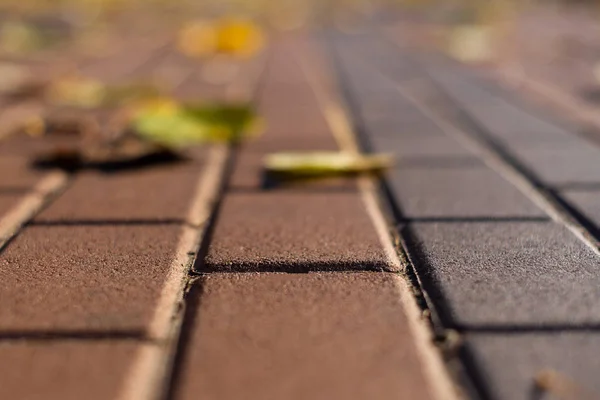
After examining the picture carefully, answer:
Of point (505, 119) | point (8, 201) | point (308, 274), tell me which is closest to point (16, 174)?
point (8, 201)

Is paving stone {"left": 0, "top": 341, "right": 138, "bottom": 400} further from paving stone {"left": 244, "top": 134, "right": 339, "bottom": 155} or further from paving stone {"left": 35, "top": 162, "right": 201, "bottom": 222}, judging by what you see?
paving stone {"left": 244, "top": 134, "right": 339, "bottom": 155}

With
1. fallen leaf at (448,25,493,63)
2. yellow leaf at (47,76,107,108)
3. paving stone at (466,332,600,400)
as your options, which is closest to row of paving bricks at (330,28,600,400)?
paving stone at (466,332,600,400)

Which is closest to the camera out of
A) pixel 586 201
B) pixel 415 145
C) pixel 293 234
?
pixel 293 234

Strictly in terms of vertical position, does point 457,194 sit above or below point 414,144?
below

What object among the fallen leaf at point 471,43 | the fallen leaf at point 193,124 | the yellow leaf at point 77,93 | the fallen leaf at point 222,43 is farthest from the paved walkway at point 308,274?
the fallen leaf at point 222,43

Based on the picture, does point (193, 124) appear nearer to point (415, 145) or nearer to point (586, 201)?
point (415, 145)

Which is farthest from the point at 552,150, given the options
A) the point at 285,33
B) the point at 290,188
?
the point at 285,33

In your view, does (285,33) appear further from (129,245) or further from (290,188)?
(129,245)
